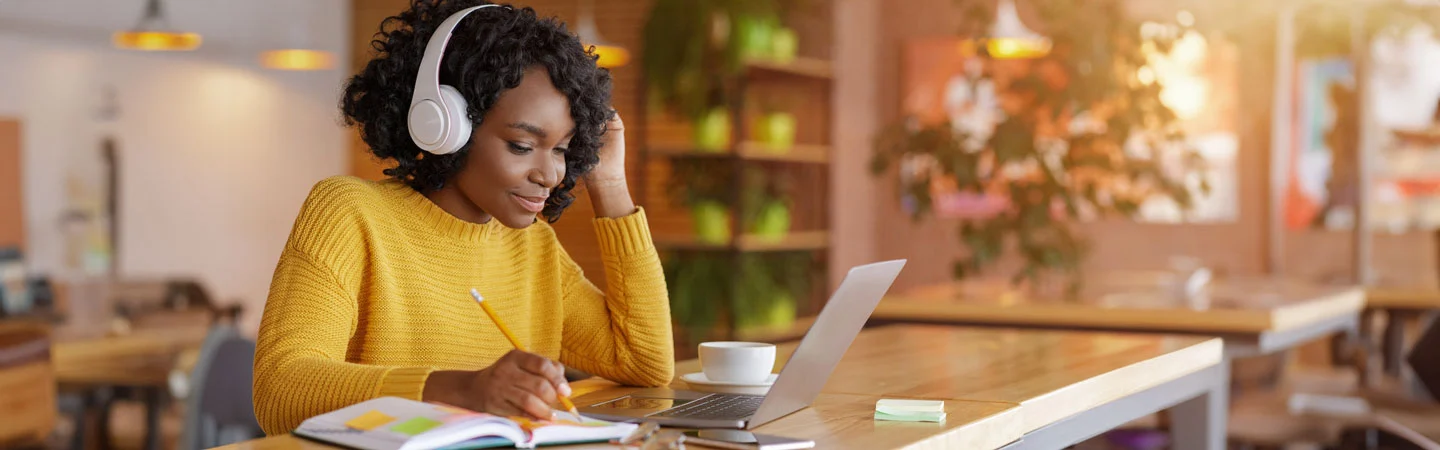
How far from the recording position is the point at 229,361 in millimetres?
2785

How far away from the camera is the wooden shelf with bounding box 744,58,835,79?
6.11m

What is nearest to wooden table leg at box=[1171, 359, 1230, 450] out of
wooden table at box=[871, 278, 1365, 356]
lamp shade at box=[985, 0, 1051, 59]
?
wooden table at box=[871, 278, 1365, 356]

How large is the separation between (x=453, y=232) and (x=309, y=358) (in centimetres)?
29

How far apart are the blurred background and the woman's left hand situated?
309cm

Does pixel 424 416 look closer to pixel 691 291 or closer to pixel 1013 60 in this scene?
pixel 691 291

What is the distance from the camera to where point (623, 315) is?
1899 millimetres

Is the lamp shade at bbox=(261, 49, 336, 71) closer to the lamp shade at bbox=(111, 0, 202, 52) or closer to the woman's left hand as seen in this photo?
the lamp shade at bbox=(111, 0, 202, 52)

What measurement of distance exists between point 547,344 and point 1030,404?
63 centimetres

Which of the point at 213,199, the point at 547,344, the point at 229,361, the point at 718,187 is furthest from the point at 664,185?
the point at 547,344

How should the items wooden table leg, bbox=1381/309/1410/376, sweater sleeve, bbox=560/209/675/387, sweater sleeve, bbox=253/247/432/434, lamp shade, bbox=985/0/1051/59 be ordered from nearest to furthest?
sweater sleeve, bbox=253/247/432/434 → sweater sleeve, bbox=560/209/675/387 → wooden table leg, bbox=1381/309/1410/376 → lamp shade, bbox=985/0/1051/59

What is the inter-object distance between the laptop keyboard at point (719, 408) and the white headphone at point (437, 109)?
1.28 ft

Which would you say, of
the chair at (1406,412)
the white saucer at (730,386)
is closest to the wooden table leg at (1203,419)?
the chair at (1406,412)

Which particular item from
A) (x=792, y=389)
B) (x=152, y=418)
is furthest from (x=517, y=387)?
(x=152, y=418)

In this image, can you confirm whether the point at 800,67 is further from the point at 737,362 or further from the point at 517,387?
the point at 517,387
